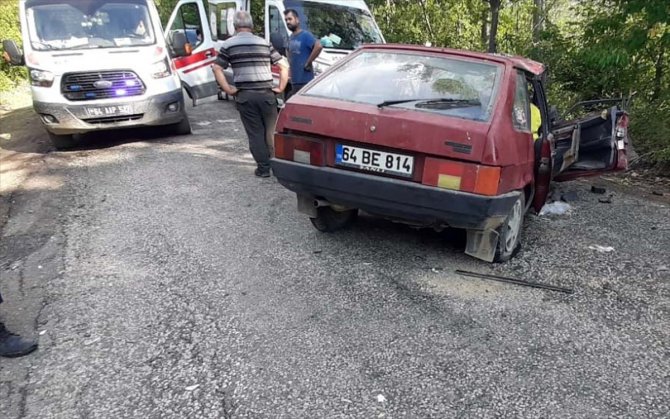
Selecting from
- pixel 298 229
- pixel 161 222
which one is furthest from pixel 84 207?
pixel 298 229

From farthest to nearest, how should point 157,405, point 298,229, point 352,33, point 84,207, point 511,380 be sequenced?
point 352,33 < point 84,207 < point 298,229 < point 511,380 < point 157,405

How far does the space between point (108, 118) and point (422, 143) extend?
5.57 metres

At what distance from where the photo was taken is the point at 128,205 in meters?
5.30

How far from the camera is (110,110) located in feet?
24.0

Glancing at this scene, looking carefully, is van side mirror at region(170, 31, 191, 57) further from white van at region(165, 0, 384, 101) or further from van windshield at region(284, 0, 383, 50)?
van windshield at region(284, 0, 383, 50)

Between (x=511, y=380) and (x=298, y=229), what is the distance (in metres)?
2.44

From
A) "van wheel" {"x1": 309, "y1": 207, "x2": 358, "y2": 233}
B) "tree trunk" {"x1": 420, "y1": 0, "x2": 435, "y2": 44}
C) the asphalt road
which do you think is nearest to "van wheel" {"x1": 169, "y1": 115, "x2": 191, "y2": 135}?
the asphalt road

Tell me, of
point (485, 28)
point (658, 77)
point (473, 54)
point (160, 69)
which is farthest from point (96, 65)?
point (485, 28)

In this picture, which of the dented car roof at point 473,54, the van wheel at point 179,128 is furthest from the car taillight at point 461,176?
the van wheel at point 179,128

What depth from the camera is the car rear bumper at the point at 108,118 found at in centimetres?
715

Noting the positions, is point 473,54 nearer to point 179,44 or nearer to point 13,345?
point 13,345

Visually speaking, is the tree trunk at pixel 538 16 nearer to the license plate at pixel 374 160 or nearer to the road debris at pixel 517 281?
the road debris at pixel 517 281

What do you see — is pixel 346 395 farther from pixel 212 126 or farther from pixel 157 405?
pixel 212 126

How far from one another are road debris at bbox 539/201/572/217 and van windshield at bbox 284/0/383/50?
498cm
